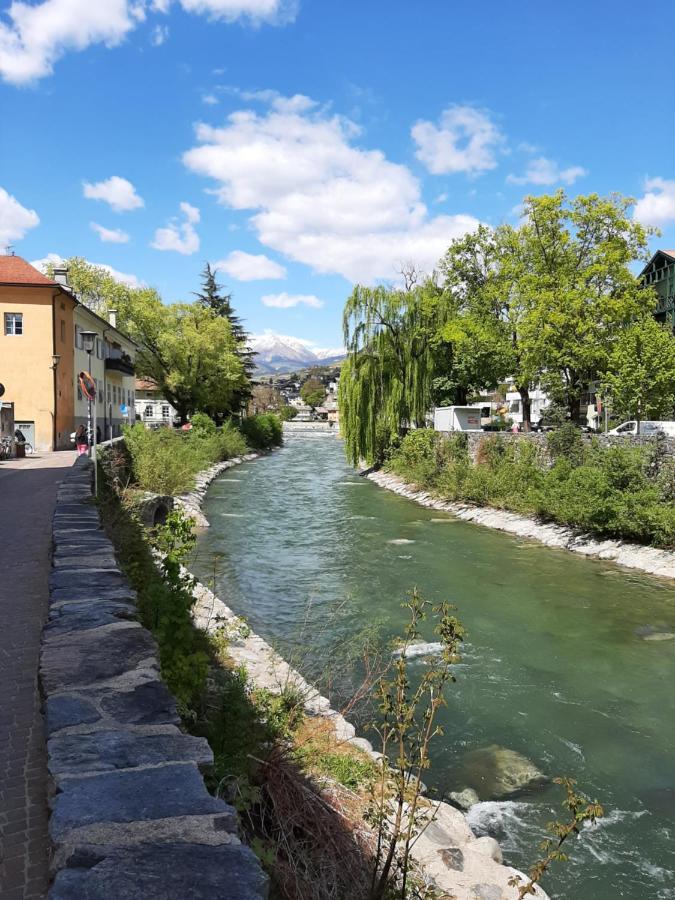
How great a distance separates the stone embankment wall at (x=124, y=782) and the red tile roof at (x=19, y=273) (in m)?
28.8

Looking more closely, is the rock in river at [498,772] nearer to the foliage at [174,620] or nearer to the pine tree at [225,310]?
the foliage at [174,620]

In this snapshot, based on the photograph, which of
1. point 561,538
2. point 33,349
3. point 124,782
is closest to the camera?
point 124,782

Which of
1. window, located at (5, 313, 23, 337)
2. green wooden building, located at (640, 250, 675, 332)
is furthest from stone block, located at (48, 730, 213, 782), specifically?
green wooden building, located at (640, 250, 675, 332)

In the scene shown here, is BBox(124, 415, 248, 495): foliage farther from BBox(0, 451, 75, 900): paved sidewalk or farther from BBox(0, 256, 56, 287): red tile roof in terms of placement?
BBox(0, 451, 75, 900): paved sidewalk

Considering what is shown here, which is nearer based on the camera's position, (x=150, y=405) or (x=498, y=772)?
(x=498, y=772)

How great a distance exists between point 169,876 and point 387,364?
104 feet

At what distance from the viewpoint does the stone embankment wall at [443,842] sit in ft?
15.2

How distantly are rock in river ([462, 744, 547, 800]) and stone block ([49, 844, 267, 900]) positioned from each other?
482 cm

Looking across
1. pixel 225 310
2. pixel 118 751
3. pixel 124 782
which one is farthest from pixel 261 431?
pixel 124 782

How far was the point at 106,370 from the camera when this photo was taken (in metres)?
39.7

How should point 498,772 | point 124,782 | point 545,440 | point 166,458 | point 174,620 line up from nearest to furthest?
point 124,782 → point 174,620 → point 498,772 → point 545,440 → point 166,458

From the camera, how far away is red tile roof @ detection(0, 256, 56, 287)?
29545mm

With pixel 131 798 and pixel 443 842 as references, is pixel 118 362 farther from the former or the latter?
pixel 131 798

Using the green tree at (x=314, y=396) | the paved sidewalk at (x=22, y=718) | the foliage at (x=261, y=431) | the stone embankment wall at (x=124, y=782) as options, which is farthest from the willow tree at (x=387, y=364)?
the green tree at (x=314, y=396)
